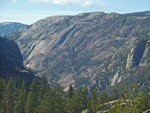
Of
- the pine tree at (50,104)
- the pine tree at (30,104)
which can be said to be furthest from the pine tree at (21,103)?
the pine tree at (50,104)

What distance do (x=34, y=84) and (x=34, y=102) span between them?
1472 cm

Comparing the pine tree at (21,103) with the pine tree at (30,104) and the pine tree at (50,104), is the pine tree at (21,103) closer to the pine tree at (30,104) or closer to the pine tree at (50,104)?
the pine tree at (30,104)

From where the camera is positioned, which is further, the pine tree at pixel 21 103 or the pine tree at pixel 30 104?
the pine tree at pixel 21 103

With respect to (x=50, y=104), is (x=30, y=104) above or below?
below

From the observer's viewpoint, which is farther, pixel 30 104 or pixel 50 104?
pixel 30 104

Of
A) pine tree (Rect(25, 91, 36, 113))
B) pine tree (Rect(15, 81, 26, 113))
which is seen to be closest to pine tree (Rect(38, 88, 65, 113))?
pine tree (Rect(25, 91, 36, 113))

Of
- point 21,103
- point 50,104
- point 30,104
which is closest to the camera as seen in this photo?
point 50,104

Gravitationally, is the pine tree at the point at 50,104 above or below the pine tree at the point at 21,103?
above

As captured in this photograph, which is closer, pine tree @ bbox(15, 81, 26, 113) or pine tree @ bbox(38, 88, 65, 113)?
pine tree @ bbox(38, 88, 65, 113)

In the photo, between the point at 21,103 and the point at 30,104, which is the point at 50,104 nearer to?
the point at 30,104

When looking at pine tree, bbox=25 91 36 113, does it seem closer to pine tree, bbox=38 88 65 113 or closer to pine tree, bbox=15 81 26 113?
pine tree, bbox=38 88 65 113

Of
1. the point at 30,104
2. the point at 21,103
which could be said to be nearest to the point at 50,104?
the point at 30,104

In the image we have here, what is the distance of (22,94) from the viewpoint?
304ft

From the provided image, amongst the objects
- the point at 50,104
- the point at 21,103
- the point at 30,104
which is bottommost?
the point at 21,103
